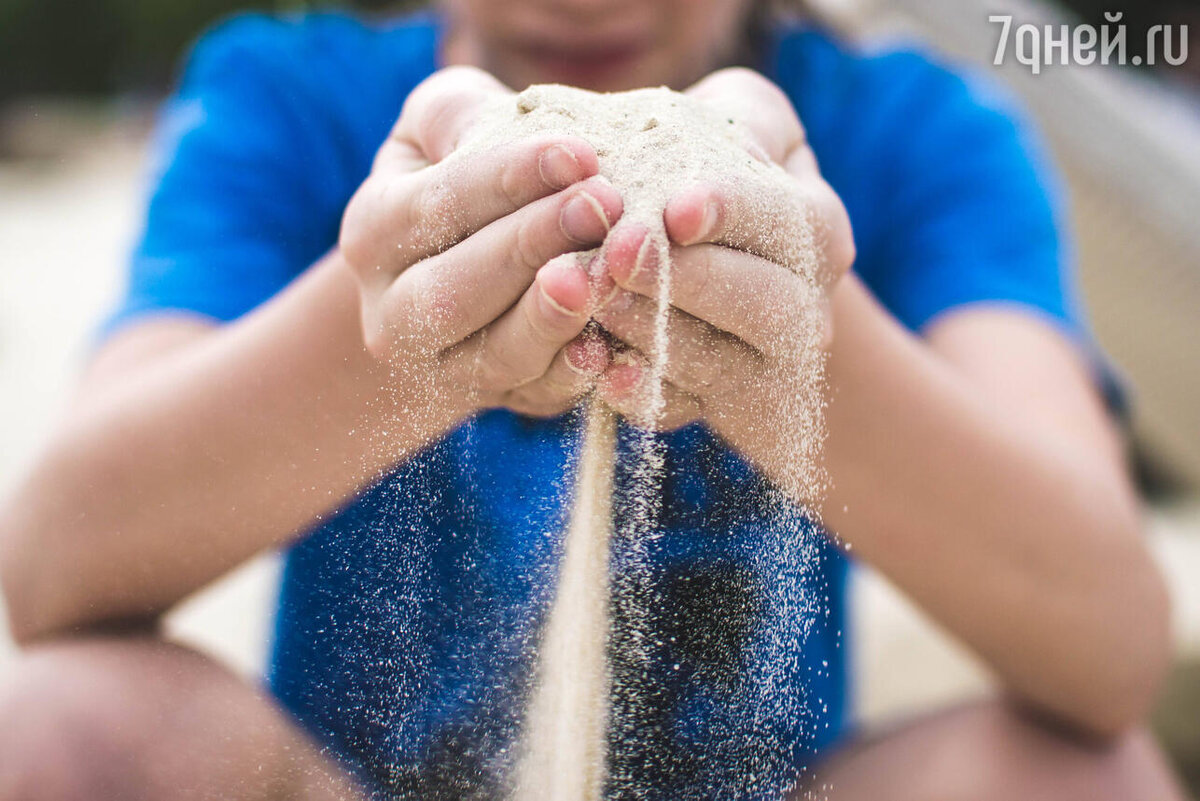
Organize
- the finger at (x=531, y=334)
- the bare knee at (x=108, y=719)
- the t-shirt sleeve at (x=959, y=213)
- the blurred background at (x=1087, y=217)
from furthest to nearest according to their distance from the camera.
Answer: the blurred background at (x=1087, y=217) → the t-shirt sleeve at (x=959, y=213) → the bare knee at (x=108, y=719) → the finger at (x=531, y=334)

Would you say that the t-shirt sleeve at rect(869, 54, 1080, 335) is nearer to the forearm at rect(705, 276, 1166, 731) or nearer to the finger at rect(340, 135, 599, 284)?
the forearm at rect(705, 276, 1166, 731)

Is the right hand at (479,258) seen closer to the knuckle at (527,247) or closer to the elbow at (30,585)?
the knuckle at (527,247)

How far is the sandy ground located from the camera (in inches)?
A: 21.3

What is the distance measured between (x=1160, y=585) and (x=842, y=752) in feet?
0.78

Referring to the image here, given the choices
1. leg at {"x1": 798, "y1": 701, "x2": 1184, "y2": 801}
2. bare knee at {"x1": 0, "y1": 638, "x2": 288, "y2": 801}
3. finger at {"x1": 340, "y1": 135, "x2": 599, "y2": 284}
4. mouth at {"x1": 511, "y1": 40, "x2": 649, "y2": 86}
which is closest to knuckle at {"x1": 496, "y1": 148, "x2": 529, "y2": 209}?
finger at {"x1": 340, "y1": 135, "x2": 599, "y2": 284}

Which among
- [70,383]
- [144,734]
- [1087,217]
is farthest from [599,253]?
[1087,217]

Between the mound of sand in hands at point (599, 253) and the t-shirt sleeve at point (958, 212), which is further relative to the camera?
the t-shirt sleeve at point (958, 212)

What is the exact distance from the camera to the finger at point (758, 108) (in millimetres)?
353

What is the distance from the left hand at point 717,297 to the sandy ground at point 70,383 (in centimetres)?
20

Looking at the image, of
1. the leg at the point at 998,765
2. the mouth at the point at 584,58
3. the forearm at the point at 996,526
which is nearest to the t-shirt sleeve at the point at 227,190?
the mouth at the point at 584,58

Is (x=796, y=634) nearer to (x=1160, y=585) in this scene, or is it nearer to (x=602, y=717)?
(x=602, y=717)

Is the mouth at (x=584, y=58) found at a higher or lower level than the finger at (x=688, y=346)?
higher

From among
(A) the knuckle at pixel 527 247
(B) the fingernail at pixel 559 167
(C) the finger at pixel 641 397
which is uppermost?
(B) the fingernail at pixel 559 167

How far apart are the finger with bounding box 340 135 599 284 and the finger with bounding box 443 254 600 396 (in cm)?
3
